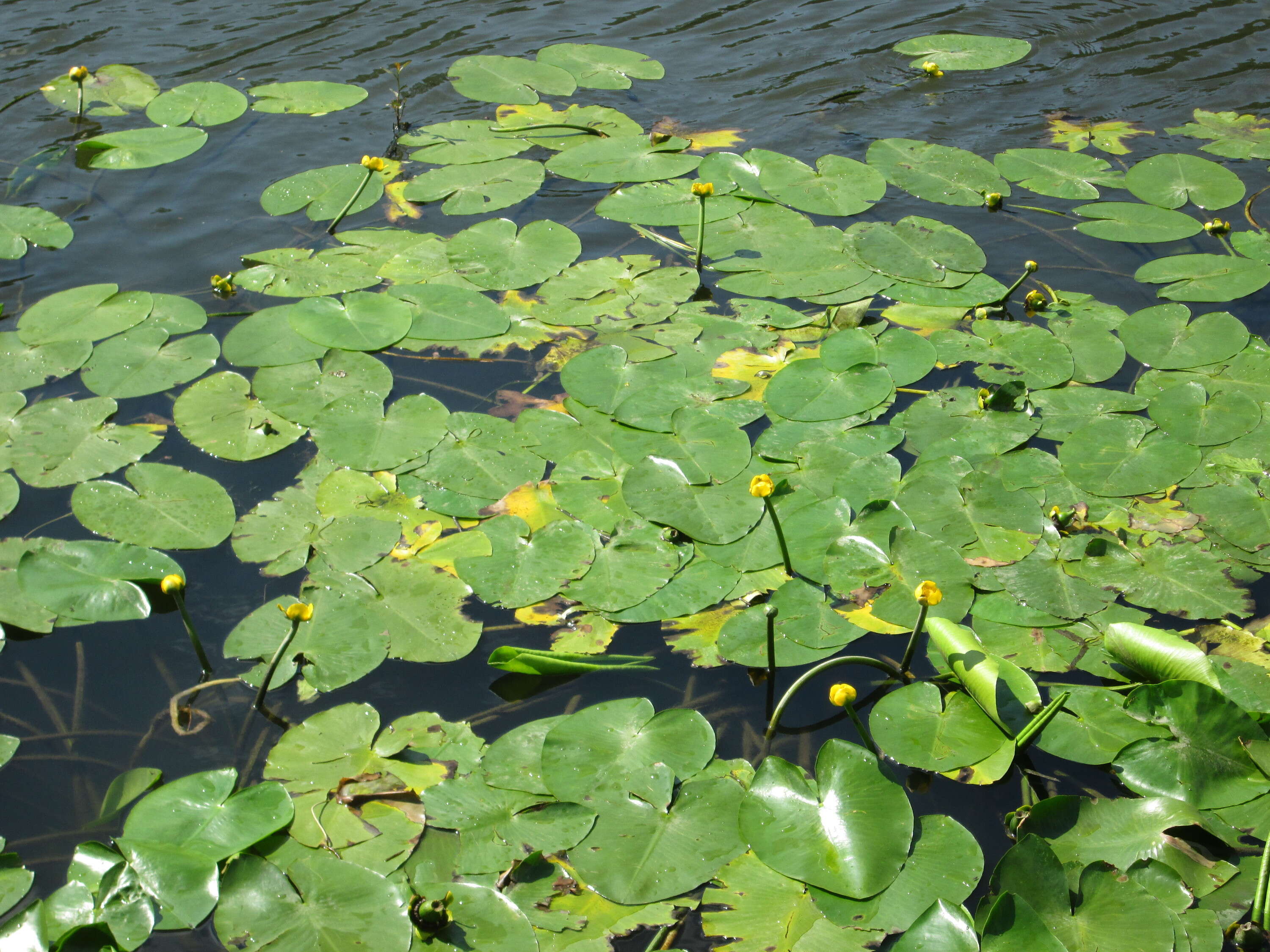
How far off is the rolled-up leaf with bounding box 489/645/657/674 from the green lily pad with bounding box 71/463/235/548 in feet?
2.83

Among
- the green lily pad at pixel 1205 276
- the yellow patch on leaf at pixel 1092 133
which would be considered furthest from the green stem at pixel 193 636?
the yellow patch on leaf at pixel 1092 133

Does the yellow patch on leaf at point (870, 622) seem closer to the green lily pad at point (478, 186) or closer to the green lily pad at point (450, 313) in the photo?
the green lily pad at point (450, 313)

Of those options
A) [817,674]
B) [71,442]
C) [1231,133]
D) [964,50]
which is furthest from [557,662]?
[964,50]

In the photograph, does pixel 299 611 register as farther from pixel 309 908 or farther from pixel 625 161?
pixel 625 161

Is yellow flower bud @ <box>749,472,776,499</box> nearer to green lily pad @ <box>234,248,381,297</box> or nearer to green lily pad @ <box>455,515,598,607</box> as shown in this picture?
green lily pad @ <box>455,515,598,607</box>

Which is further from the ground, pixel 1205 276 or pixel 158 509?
pixel 158 509

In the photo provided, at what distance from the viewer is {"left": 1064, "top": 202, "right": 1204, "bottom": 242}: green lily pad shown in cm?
361

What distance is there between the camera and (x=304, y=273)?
3.44 metres

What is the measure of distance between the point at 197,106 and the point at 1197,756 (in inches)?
179

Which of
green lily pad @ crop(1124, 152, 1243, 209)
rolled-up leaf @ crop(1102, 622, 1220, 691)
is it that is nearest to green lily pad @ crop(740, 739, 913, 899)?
rolled-up leaf @ crop(1102, 622, 1220, 691)

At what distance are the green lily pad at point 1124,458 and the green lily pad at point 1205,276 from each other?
2.91 ft

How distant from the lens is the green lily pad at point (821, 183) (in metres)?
3.75

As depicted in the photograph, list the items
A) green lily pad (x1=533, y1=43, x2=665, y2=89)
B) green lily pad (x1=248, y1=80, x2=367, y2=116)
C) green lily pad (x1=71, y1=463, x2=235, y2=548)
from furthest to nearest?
green lily pad (x1=533, y1=43, x2=665, y2=89), green lily pad (x1=248, y1=80, x2=367, y2=116), green lily pad (x1=71, y1=463, x2=235, y2=548)

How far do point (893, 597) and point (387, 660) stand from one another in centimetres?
120
